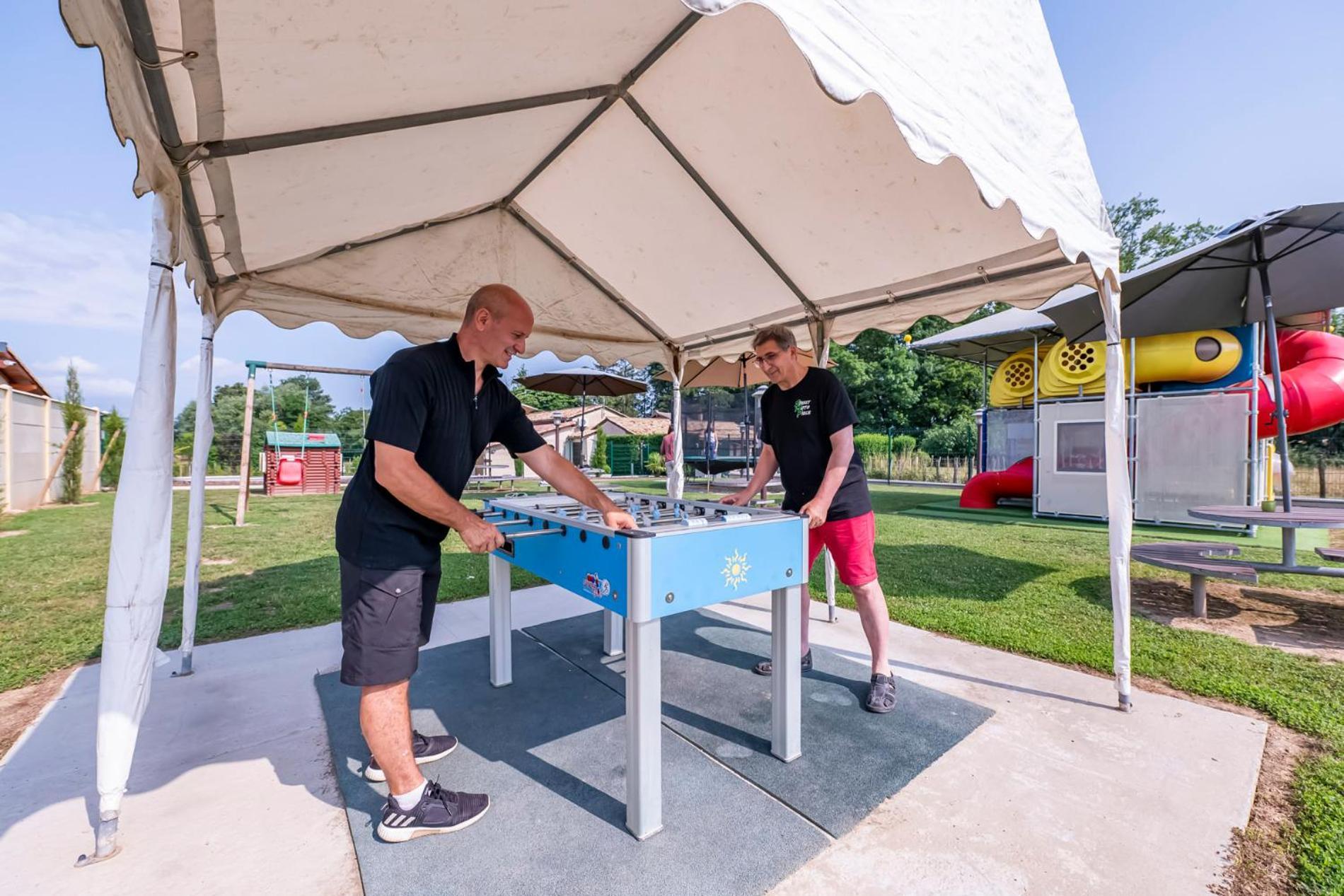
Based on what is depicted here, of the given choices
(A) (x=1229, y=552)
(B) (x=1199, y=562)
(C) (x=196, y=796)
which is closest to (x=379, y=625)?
(C) (x=196, y=796)

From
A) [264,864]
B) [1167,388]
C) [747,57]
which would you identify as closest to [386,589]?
[264,864]

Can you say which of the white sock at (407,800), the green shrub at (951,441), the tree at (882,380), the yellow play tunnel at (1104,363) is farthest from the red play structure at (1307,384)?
the tree at (882,380)

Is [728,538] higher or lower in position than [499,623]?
higher

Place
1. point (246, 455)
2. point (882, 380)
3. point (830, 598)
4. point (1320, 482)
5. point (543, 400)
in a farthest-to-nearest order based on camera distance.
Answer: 1. point (543, 400)
2. point (882, 380)
3. point (1320, 482)
4. point (246, 455)
5. point (830, 598)

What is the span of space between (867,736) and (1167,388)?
8170 millimetres

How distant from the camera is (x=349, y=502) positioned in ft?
5.68

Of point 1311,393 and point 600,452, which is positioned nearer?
point 1311,393

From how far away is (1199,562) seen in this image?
140 inches

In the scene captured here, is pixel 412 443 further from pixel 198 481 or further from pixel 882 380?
pixel 882 380

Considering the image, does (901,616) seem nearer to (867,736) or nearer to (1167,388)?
(867,736)

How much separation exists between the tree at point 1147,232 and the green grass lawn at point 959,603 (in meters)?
21.3

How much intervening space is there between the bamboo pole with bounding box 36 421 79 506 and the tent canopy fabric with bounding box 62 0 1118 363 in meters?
9.84

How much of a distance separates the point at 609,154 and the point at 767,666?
2737 millimetres

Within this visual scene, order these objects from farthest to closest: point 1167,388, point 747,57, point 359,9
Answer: point 1167,388, point 747,57, point 359,9
